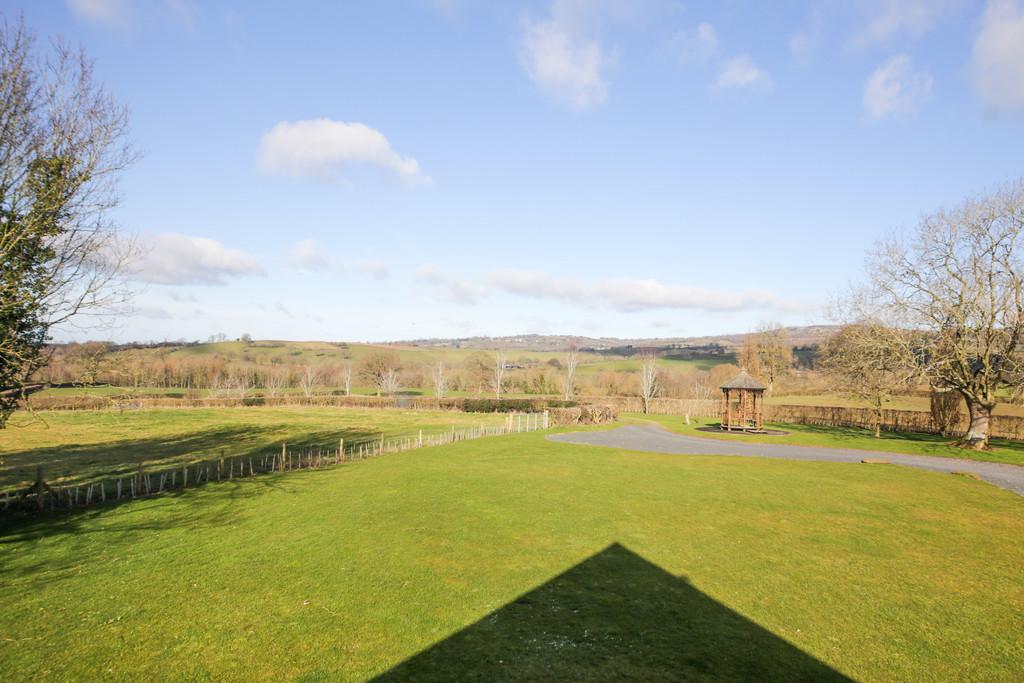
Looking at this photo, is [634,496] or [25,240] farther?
[634,496]

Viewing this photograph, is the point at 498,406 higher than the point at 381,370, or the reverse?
the point at 381,370

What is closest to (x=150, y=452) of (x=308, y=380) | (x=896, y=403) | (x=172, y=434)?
(x=172, y=434)

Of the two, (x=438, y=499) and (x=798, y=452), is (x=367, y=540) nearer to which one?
(x=438, y=499)

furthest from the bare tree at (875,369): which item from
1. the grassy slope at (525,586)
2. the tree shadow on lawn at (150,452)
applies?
the tree shadow on lawn at (150,452)

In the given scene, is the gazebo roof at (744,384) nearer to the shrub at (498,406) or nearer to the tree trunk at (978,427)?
the tree trunk at (978,427)

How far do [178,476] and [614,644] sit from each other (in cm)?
2213

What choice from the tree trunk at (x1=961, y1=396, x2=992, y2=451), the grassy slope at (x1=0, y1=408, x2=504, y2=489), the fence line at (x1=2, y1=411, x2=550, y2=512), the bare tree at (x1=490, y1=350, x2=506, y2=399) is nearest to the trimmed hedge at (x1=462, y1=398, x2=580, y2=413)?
the grassy slope at (x1=0, y1=408, x2=504, y2=489)

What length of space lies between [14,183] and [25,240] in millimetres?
1297

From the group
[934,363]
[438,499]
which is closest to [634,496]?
[438,499]

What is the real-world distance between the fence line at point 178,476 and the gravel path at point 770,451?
27.6ft

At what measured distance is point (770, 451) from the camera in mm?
28609

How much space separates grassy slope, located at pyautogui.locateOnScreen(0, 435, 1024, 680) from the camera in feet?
24.1

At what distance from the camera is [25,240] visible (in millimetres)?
12195

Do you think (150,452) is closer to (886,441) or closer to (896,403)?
(886,441)
